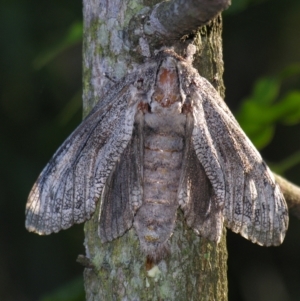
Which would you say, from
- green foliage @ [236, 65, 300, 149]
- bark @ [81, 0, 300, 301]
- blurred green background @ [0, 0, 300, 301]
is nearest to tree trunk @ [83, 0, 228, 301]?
bark @ [81, 0, 300, 301]

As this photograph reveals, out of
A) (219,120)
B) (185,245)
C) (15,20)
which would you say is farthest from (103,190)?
(15,20)

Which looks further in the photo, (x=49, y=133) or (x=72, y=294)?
(x=49, y=133)

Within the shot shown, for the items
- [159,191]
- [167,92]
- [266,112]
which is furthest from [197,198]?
[266,112]

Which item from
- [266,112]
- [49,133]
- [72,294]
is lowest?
[72,294]

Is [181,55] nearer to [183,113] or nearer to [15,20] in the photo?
[183,113]

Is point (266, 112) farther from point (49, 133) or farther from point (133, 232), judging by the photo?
point (49, 133)

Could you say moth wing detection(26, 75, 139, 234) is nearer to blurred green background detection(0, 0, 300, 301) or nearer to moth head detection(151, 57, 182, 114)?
moth head detection(151, 57, 182, 114)
